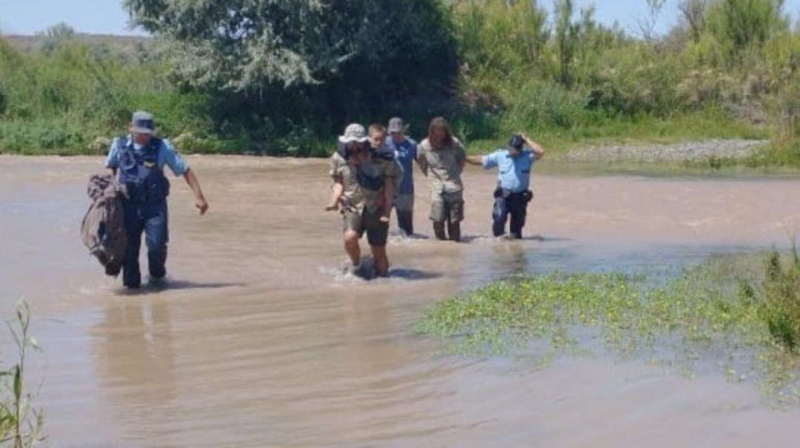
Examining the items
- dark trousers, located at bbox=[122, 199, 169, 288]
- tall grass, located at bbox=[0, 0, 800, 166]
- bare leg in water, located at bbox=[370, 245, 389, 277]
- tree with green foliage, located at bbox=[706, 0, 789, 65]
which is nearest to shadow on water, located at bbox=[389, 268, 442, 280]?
bare leg in water, located at bbox=[370, 245, 389, 277]

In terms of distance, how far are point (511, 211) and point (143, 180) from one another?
17.3 ft

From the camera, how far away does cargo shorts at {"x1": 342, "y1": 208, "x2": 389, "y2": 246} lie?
13320 millimetres

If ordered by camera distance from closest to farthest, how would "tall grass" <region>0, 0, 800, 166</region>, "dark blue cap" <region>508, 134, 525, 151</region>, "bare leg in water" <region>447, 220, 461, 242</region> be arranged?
"dark blue cap" <region>508, 134, 525, 151</region>, "bare leg in water" <region>447, 220, 461, 242</region>, "tall grass" <region>0, 0, 800, 166</region>

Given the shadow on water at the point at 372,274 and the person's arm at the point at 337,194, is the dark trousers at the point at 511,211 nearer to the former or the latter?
the shadow on water at the point at 372,274

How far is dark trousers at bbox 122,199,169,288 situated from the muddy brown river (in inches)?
8.6

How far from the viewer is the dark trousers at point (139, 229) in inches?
501

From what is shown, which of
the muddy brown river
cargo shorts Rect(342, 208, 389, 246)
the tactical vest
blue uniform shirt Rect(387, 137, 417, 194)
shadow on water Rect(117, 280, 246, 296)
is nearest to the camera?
the muddy brown river

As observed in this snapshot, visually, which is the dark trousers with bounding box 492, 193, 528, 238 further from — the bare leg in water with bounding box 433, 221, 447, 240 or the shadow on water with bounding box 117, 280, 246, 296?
the shadow on water with bounding box 117, 280, 246, 296

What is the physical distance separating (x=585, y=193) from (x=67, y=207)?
758 cm

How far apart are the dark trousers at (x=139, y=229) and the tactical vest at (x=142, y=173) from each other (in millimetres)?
65

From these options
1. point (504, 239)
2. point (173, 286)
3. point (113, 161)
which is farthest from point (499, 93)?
point (113, 161)

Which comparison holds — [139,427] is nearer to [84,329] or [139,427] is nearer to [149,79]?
[84,329]

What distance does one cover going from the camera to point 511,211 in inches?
659

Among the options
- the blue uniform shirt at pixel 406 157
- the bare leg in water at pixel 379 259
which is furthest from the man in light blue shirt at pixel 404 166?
the bare leg in water at pixel 379 259
